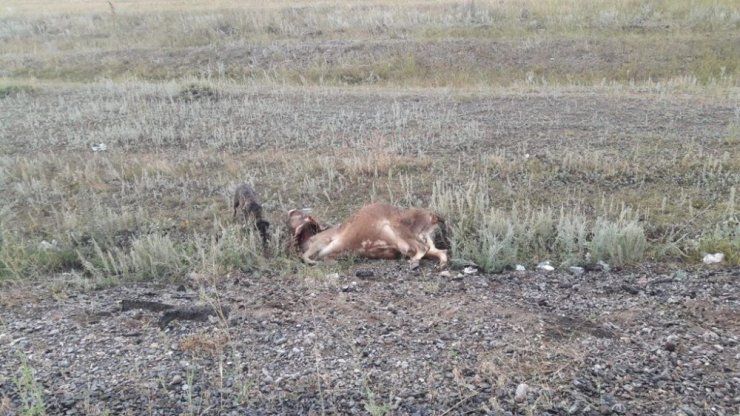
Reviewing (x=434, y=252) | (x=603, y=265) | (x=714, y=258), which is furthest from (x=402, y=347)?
(x=714, y=258)

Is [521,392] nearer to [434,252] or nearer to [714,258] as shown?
[434,252]

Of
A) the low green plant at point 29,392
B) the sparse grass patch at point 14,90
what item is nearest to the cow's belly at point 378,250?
the low green plant at point 29,392

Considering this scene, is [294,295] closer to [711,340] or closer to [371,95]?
[711,340]

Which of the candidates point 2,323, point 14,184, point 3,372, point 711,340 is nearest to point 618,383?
point 711,340

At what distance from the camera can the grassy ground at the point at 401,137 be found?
23.5 feet

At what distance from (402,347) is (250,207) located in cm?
327

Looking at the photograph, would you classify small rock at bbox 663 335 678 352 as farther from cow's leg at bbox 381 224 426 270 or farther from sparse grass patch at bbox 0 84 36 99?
sparse grass patch at bbox 0 84 36 99

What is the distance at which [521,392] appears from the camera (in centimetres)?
418

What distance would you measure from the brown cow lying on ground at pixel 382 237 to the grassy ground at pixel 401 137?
0.31 metres

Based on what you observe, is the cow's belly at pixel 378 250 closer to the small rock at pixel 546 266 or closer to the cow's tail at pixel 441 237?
the cow's tail at pixel 441 237

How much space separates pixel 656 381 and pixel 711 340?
2.47 ft

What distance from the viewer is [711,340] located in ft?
15.6

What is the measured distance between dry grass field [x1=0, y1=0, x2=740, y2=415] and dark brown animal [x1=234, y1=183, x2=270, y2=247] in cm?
12

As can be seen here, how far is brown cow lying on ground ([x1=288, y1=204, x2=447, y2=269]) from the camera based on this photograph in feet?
22.0
